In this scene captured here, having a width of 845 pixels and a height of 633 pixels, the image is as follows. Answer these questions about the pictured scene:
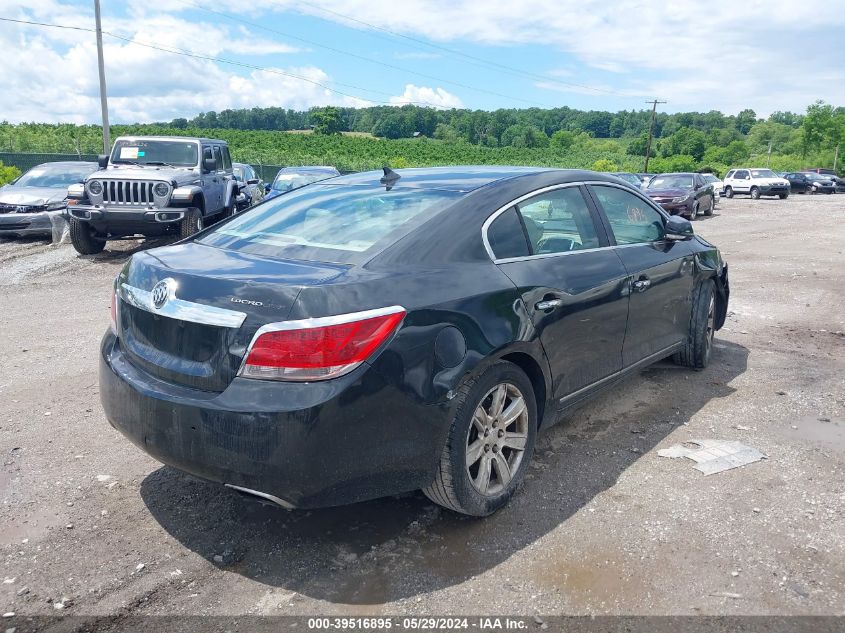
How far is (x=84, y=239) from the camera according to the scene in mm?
12258

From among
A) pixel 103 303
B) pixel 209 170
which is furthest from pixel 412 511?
pixel 209 170

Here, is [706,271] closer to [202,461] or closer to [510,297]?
[510,297]

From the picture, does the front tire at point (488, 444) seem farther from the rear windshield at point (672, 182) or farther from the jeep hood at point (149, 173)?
the rear windshield at point (672, 182)

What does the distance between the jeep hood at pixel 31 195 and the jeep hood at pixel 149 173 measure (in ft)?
8.40

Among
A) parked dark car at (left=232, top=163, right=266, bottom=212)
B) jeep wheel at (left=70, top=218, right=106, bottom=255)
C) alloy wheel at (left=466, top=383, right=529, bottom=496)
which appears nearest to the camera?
alloy wheel at (left=466, top=383, right=529, bottom=496)

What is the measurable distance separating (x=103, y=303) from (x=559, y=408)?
660 cm

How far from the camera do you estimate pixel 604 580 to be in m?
3.01

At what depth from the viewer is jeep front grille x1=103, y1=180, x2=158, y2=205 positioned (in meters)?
11.7

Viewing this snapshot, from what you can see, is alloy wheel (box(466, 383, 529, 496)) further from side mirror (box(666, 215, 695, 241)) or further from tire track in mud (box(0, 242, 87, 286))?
tire track in mud (box(0, 242, 87, 286))

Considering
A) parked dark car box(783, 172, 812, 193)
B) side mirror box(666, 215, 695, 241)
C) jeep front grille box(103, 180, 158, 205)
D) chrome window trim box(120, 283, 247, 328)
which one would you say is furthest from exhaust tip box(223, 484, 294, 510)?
parked dark car box(783, 172, 812, 193)

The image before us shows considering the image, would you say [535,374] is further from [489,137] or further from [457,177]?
[489,137]

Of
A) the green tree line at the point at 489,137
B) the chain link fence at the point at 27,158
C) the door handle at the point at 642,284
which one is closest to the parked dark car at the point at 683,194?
the door handle at the point at 642,284

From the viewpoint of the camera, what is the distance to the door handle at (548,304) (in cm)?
363

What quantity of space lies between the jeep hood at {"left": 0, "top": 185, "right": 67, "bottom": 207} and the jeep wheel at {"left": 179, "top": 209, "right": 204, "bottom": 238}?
3.88 m
